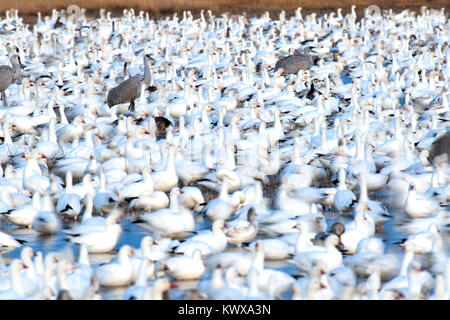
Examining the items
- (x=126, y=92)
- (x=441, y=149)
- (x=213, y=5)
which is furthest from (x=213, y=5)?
(x=441, y=149)

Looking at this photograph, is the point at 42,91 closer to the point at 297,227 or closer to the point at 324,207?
the point at 324,207

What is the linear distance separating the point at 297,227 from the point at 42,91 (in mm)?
10540

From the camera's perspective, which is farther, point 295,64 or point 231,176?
point 295,64

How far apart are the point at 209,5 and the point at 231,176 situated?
24.3 m

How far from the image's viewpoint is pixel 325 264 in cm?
823

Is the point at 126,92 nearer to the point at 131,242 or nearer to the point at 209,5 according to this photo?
the point at 131,242

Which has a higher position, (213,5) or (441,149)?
(213,5)

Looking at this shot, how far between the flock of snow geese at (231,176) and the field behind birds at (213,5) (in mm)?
11073

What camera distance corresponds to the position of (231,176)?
457 inches

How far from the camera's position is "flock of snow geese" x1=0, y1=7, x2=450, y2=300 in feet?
27.0

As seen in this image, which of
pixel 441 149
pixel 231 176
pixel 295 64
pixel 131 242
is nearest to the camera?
pixel 131 242
